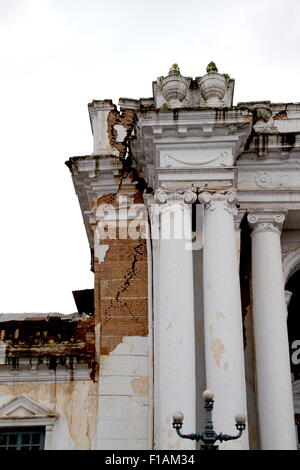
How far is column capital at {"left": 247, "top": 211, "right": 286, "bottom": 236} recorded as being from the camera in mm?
13789

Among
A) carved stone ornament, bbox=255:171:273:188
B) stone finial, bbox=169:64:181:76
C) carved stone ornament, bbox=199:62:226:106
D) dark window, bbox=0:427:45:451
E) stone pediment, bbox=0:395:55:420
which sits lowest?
dark window, bbox=0:427:45:451

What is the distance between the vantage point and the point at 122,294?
552 inches

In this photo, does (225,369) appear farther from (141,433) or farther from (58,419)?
(58,419)

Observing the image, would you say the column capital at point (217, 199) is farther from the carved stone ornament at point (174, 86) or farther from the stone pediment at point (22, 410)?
the stone pediment at point (22, 410)

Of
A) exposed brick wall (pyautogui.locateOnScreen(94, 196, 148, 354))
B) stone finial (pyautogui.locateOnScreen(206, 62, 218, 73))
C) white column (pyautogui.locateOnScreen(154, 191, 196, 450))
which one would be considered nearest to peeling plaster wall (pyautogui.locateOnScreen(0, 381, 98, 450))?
exposed brick wall (pyautogui.locateOnScreen(94, 196, 148, 354))

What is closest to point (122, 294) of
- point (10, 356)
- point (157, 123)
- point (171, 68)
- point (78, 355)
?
point (78, 355)

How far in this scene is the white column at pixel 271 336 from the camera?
1249cm

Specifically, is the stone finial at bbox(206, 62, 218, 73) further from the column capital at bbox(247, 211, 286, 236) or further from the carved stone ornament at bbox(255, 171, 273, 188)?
the column capital at bbox(247, 211, 286, 236)

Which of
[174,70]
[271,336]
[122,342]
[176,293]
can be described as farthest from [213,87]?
[122,342]

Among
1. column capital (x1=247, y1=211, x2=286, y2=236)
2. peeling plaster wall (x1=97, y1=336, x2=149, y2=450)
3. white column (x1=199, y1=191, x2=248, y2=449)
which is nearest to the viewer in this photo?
white column (x1=199, y1=191, x2=248, y2=449)

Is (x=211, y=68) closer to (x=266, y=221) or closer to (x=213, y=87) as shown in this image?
(x=213, y=87)

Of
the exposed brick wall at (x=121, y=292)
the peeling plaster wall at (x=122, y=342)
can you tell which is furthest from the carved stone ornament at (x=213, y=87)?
the exposed brick wall at (x=121, y=292)

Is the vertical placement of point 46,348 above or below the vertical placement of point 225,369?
above

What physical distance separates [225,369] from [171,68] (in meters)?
5.79
